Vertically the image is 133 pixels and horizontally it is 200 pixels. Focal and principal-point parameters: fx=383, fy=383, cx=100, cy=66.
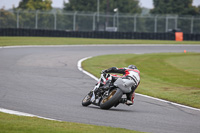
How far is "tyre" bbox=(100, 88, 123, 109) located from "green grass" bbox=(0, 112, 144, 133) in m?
1.97

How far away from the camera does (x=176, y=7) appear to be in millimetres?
72750

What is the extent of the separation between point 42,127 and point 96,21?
40582 mm

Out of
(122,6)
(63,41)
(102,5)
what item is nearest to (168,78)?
(63,41)

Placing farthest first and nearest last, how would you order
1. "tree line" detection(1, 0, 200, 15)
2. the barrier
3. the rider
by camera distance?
"tree line" detection(1, 0, 200, 15) → the barrier → the rider

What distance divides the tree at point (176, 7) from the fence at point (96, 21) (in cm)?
2415

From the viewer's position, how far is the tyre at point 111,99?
870 cm

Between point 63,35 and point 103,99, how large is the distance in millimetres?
29765

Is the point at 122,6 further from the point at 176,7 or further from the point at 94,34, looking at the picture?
the point at 94,34

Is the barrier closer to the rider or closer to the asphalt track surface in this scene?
the asphalt track surface

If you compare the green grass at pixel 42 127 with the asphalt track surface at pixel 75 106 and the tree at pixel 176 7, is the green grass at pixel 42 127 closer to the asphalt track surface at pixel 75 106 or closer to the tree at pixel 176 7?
the asphalt track surface at pixel 75 106

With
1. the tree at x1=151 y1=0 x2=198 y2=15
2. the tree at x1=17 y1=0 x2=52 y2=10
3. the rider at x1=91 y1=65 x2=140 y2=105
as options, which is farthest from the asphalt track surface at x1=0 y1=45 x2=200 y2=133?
the tree at x1=151 y1=0 x2=198 y2=15

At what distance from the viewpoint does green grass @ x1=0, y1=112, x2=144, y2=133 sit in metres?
6.03

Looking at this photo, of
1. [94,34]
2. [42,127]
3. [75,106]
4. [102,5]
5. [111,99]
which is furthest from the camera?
[102,5]

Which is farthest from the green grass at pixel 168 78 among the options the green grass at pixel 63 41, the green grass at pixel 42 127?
the green grass at pixel 63 41
